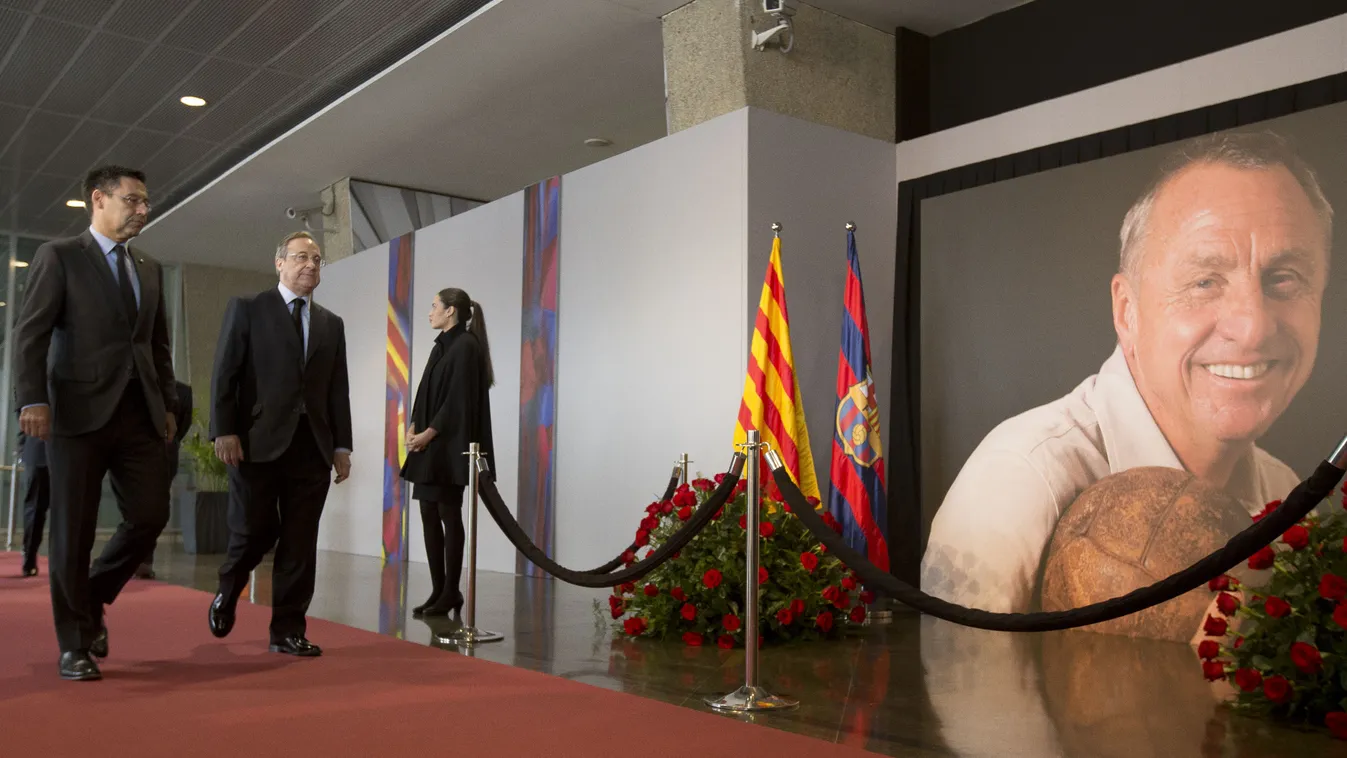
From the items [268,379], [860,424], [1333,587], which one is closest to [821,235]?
[860,424]

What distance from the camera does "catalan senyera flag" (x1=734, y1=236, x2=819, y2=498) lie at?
235 inches

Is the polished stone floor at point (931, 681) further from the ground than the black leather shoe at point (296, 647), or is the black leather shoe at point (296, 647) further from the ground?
the black leather shoe at point (296, 647)

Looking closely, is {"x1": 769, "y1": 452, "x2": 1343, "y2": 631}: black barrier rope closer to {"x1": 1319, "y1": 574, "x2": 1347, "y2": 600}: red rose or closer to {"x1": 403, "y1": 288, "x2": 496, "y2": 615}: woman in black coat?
{"x1": 1319, "y1": 574, "x2": 1347, "y2": 600}: red rose

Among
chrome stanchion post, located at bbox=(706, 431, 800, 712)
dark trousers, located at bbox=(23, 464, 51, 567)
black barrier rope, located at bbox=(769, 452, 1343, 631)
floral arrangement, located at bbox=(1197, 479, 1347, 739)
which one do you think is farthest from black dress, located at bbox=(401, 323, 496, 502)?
dark trousers, located at bbox=(23, 464, 51, 567)

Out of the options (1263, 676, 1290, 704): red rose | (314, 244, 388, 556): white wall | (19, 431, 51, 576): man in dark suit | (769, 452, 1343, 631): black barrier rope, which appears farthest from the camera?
(314, 244, 388, 556): white wall

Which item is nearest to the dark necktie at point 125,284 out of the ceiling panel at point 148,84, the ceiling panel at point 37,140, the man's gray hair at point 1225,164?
the man's gray hair at point 1225,164

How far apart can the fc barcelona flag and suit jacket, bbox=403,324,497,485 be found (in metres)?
1.78

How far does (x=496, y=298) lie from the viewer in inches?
350

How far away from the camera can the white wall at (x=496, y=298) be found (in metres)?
8.58

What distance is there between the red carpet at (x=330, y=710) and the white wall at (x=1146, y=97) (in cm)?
395

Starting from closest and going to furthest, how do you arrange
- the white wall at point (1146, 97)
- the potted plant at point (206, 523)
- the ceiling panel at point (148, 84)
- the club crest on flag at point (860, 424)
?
the white wall at point (1146, 97) < the club crest on flag at point (860, 424) < the ceiling panel at point (148, 84) < the potted plant at point (206, 523)

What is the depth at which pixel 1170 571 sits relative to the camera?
5.11m

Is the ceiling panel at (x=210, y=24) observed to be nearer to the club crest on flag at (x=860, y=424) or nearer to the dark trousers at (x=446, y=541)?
the dark trousers at (x=446, y=541)

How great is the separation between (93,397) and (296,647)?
3.83 ft
